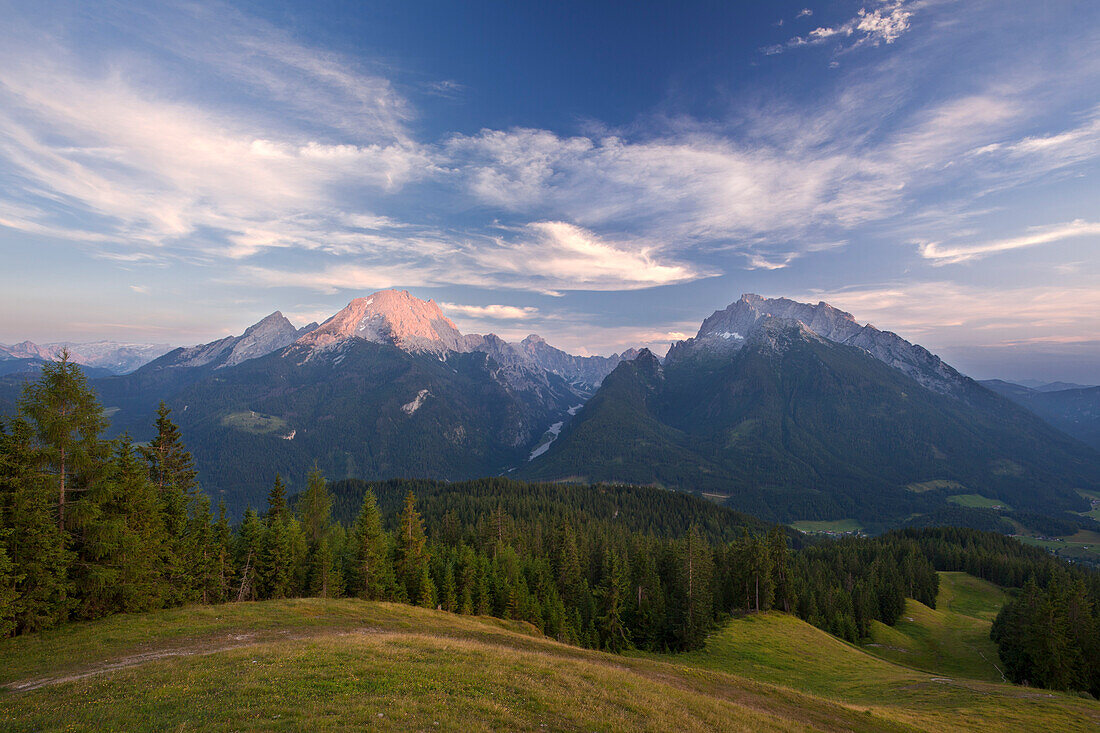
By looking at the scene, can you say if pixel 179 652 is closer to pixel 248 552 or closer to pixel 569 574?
pixel 248 552

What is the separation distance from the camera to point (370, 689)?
2019 cm

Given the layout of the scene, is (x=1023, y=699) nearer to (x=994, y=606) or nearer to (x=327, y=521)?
(x=327, y=521)

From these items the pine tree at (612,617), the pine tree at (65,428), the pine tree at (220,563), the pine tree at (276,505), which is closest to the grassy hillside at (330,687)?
the pine tree at (65,428)

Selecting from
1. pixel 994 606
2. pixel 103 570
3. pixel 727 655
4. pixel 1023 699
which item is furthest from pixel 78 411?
pixel 994 606

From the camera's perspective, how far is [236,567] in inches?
2039

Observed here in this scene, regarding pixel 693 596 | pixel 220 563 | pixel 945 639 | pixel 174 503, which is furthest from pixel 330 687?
pixel 945 639

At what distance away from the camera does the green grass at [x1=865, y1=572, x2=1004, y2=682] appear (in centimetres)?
7825

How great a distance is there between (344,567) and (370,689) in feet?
168

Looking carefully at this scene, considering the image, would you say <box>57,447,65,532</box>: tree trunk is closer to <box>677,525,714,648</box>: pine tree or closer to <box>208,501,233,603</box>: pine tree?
<box>208,501,233,603</box>: pine tree

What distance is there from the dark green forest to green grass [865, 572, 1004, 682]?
3.93m

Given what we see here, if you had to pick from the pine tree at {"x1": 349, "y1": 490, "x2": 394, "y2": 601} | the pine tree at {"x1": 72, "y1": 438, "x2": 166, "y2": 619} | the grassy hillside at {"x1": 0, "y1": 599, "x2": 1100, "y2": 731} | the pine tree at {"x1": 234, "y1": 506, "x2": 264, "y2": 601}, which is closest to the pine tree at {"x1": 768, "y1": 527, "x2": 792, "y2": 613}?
the grassy hillside at {"x1": 0, "y1": 599, "x2": 1100, "y2": 731}

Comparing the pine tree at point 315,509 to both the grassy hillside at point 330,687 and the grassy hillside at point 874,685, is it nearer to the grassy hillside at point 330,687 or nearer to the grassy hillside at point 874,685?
the grassy hillside at point 330,687

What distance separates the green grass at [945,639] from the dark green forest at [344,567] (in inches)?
155

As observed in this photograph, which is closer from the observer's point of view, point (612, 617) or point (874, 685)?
point (874, 685)
